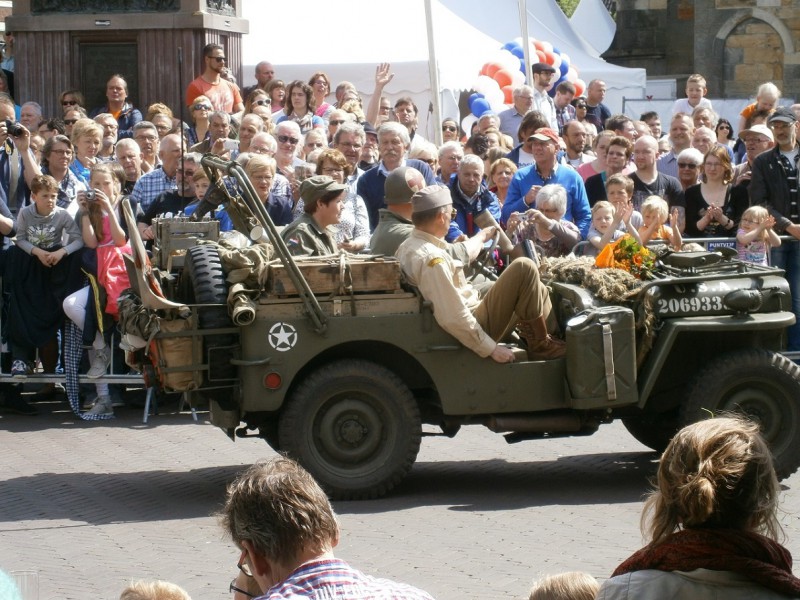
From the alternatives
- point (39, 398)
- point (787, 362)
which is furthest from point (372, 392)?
point (39, 398)

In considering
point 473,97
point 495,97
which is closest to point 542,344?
point 473,97

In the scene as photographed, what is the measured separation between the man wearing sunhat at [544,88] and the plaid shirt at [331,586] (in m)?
14.5

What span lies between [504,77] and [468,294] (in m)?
11.0

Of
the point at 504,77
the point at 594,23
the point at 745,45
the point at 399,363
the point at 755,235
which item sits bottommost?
the point at 399,363

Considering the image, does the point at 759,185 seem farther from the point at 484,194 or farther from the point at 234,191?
the point at 234,191

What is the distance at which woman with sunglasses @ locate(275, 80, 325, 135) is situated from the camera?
16.0 metres

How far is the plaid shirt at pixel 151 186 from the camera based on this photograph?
12.8 metres

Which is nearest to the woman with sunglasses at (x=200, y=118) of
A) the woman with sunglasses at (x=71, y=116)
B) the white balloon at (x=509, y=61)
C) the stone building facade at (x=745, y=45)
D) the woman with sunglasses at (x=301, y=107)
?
the woman with sunglasses at (x=301, y=107)

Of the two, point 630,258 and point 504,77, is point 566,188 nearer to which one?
point 630,258

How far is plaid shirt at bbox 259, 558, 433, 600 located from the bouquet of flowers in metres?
6.07

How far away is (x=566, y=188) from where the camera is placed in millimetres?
12414

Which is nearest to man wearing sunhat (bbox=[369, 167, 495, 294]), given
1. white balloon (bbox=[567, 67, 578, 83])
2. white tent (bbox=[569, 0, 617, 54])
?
white balloon (bbox=[567, 67, 578, 83])

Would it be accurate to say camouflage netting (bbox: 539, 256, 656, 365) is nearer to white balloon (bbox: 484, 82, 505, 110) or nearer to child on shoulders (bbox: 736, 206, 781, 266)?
child on shoulders (bbox: 736, 206, 781, 266)

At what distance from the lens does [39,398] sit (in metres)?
12.9
